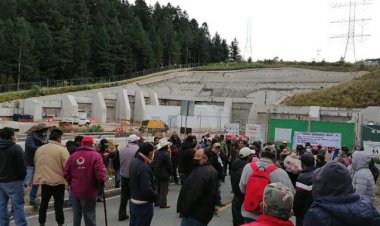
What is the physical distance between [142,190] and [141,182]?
14 centimetres

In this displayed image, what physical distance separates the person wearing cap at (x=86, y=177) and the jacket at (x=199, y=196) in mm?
2011

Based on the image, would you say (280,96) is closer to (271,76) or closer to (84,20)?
(271,76)

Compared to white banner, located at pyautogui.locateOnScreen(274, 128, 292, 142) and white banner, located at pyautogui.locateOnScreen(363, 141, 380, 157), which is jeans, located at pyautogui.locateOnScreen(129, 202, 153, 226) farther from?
white banner, located at pyautogui.locateOnScreen(274, 128, 292, 142)

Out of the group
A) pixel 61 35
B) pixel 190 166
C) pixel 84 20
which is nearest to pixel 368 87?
pixel 190 166

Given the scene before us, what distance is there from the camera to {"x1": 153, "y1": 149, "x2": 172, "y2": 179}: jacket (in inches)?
455

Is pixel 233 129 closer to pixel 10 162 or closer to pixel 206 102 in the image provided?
pixel 10 162

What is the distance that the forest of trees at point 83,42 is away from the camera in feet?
227

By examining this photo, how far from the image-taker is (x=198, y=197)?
6121 mm

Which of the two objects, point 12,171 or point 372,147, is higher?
point 372,147

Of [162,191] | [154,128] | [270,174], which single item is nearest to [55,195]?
[162,191]

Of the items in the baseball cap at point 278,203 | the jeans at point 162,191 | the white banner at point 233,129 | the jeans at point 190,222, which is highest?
the white banner at point 233,129

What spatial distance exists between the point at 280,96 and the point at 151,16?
8665 cm

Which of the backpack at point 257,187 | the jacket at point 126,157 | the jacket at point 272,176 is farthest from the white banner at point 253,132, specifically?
the backpack at point 257,187

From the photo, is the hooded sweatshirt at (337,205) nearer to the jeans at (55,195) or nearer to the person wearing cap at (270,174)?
the person wearing cap at (270,174)
